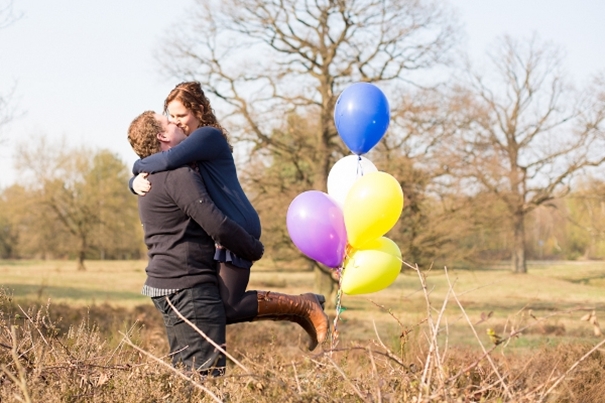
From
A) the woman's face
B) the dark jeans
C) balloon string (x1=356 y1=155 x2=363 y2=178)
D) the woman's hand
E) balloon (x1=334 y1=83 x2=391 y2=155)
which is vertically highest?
balloon (x1=334 y1=83 x2=391 y2=155)

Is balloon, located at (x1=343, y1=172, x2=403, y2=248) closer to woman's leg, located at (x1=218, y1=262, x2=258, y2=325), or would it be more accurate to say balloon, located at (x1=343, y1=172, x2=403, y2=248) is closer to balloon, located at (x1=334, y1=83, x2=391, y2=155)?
balloon, located at (x1=334, y1=83, x2=391, y2=155)

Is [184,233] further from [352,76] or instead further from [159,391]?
[352,76]

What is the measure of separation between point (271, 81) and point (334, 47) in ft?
5.85

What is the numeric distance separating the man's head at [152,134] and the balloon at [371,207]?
3.76 feet

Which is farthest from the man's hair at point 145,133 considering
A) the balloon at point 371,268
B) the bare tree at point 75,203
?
the bare tree at point 75,203

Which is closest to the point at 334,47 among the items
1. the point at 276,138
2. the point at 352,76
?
the point at 352,76

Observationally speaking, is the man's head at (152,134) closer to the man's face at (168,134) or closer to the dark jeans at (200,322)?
the man's face at (168,134)

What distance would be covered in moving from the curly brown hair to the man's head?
124mm

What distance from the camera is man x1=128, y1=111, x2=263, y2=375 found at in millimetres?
3289

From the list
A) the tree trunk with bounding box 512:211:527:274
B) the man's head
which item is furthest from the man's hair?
the tree trunk with bounding box 512:211:527:274

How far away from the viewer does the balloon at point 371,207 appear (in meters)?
4.12

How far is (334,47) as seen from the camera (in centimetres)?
1747

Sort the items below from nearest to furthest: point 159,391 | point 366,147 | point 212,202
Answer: point 159,391, point 212,202, point 366,147

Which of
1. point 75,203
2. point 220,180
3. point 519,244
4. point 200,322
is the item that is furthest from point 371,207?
point 75,203
